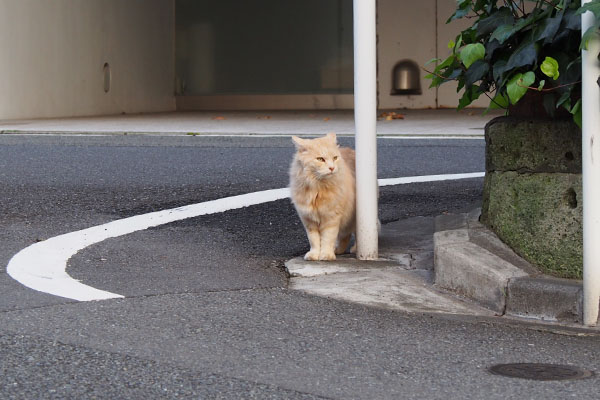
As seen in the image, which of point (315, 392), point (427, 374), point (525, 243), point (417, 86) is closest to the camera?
point (315, 392)

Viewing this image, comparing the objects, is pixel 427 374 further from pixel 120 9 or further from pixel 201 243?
pixel 120 9

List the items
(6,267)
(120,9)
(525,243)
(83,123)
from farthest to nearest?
1. (120,9)
2. (83,123)
3. (6,267)
4. (525,243)

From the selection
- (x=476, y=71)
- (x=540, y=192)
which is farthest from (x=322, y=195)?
(x=540, y=192)

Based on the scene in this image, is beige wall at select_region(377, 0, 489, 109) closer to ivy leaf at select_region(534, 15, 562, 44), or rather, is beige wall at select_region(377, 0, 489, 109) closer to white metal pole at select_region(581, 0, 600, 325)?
ivy leaf at select_region(534, 15, 562, 44)

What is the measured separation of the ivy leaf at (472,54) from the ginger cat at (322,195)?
3.68ft

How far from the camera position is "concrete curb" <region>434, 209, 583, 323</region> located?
4.52 m

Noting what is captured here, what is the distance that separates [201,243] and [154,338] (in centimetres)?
217

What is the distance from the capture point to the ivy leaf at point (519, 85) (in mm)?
4629

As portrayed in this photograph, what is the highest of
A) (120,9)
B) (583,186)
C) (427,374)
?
(120,9)

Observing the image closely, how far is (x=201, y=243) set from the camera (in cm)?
616

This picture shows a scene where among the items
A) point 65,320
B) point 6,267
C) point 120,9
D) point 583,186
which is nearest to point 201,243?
point 6,267

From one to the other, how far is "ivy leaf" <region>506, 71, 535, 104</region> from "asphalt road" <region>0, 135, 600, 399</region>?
100cm

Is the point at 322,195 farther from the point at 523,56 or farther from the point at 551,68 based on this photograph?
the point at 551,68

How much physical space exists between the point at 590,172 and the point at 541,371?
1.01 meters
